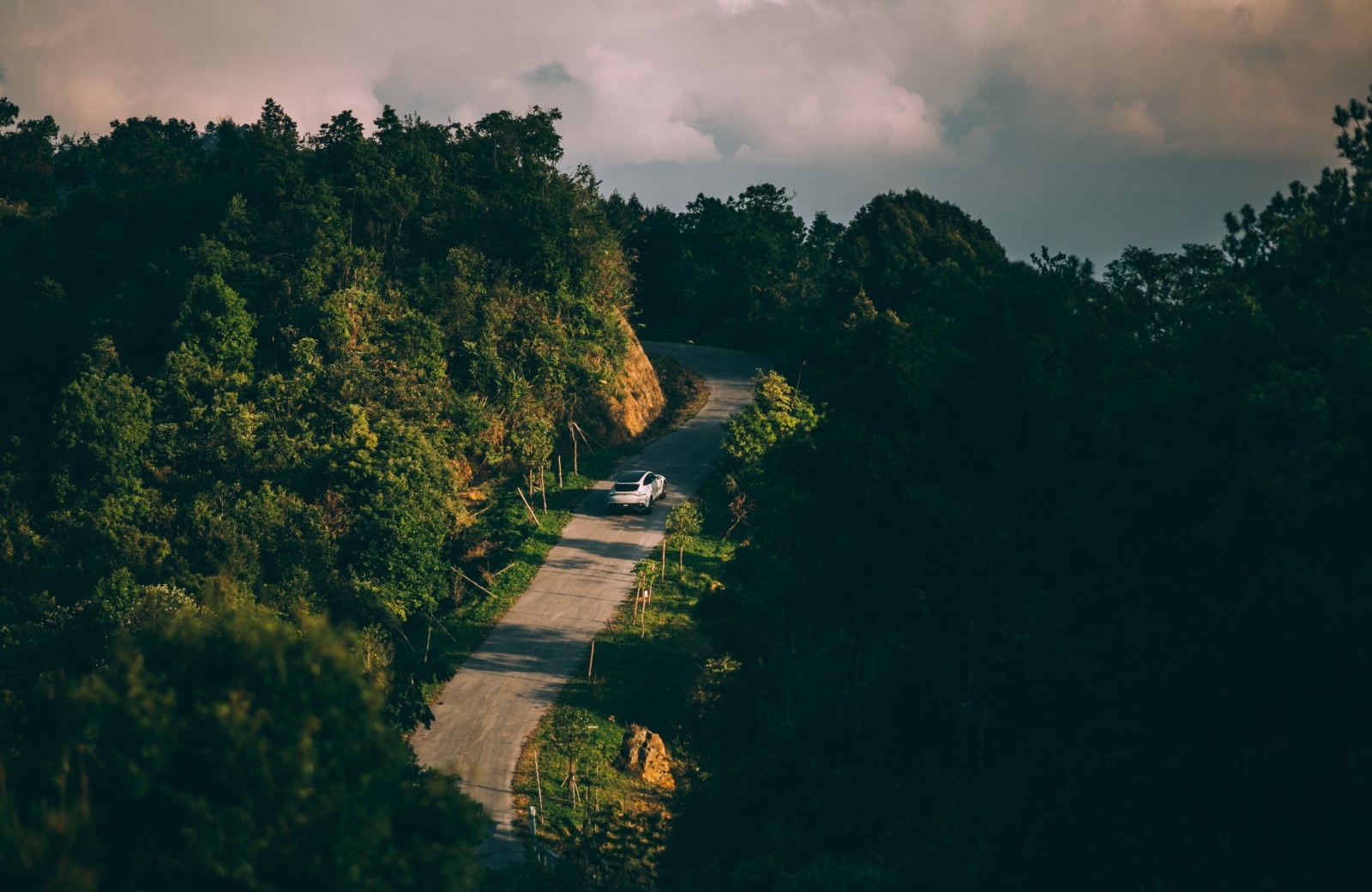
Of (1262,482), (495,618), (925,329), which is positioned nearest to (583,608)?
(495,618)

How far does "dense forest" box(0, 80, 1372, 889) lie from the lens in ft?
33.0

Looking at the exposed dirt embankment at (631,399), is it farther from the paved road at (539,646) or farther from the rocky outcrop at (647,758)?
the rocky outcrop at (647,758)

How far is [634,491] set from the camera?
3925 cm

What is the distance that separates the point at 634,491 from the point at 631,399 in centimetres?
1214

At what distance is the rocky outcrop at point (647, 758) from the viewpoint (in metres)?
23.7

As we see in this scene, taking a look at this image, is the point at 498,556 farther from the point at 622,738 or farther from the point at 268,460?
the point at 622,738

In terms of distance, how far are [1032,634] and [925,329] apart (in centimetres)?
691

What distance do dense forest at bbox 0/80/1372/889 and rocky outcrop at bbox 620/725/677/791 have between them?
3.36ft

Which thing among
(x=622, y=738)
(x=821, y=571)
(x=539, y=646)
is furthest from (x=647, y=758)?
(x=539, y=646)

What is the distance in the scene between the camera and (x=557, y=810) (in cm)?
2183

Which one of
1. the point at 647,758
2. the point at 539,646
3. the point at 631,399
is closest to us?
the point at 647,758

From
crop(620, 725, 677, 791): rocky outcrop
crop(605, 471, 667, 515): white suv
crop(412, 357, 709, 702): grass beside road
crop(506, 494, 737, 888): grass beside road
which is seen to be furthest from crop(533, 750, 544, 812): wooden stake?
crop(605, 471, 667, 515): white suv

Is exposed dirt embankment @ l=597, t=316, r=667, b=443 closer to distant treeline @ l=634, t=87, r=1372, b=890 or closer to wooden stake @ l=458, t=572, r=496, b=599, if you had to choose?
wooden stake @ l=458, t=572, r=496, b=599

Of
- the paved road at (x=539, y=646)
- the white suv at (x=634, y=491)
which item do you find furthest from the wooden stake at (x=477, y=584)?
the white suv at (x=634, y=491)
